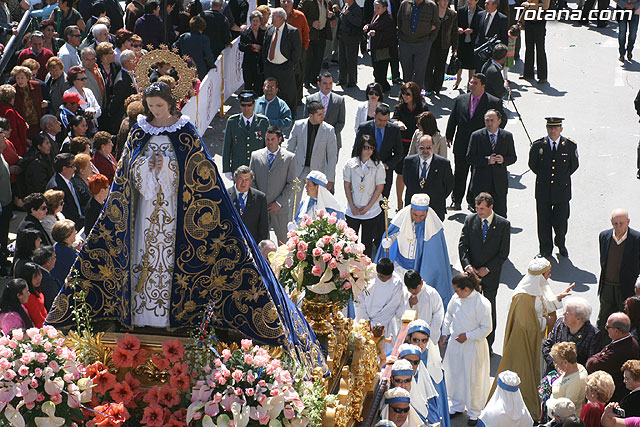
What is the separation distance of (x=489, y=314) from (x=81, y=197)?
15.2ft

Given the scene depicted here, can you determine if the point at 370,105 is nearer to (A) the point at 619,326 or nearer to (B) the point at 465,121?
(B) the point at 465,121

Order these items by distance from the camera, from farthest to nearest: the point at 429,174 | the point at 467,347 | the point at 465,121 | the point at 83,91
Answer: the point at 465,121
the point at 83,91
the point at 429,174
the point at 467,347

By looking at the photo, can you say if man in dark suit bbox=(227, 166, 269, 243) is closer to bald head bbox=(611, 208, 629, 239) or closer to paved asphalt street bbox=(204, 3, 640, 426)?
paved asphalt street bbox=(204, 3, 640, 426)

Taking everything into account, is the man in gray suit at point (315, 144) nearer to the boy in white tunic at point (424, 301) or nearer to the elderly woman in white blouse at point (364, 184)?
the elderly woman in white blouse at point (364, 184)

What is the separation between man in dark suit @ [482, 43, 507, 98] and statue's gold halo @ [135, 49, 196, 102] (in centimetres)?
858

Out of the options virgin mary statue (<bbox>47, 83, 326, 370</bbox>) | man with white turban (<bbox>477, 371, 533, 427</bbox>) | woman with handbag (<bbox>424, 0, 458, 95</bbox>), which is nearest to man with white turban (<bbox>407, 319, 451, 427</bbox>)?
man with white turban (<bbox>477, 371, 533, 427</bbox>)

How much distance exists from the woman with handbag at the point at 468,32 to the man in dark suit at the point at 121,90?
6.48 metres

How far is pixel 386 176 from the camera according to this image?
13414mm

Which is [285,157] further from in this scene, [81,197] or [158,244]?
[158,244]

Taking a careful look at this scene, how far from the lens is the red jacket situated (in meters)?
12.8

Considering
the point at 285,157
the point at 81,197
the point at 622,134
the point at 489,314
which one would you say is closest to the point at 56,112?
the point at 81,197

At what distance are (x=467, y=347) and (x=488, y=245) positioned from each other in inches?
55.1

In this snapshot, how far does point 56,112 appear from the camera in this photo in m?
13.7

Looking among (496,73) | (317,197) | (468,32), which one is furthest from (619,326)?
(468,32)
